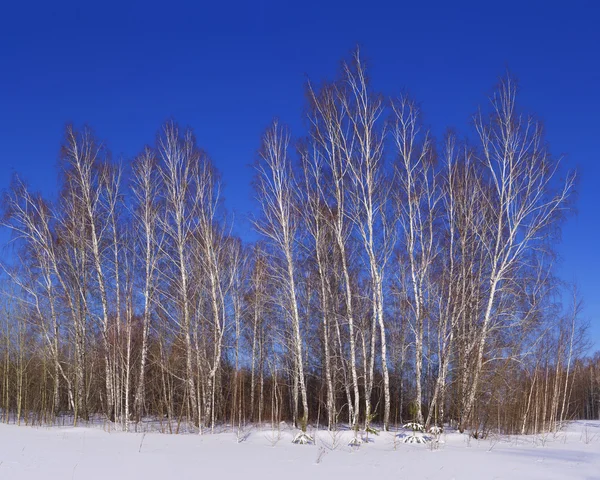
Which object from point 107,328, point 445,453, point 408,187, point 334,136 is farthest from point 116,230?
point 445,453

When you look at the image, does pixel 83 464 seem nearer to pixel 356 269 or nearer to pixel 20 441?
pixel 20 441

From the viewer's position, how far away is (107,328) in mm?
16938

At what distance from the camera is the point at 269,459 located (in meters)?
8.89

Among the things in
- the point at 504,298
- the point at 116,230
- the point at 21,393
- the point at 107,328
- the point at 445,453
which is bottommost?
the point at 21,393

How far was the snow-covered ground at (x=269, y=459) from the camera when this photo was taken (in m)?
7.16

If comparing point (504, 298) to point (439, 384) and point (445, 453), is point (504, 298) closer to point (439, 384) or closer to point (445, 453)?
point (439, 384)

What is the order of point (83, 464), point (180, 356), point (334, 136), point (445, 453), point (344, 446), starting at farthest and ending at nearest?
point (180, 356)
point (334, 136)
point (344, 446)
point (445, 453)
point (83, 464)

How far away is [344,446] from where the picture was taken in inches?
449

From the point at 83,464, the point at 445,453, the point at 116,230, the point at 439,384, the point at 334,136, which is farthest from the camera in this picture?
the point at 116,230

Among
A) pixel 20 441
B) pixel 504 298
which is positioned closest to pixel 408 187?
pixel 504 298

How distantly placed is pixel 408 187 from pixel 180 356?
30.0ft

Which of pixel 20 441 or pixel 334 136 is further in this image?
pixel 334 136

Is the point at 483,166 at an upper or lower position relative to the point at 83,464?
upper

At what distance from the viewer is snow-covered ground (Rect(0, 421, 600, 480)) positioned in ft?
23.5
